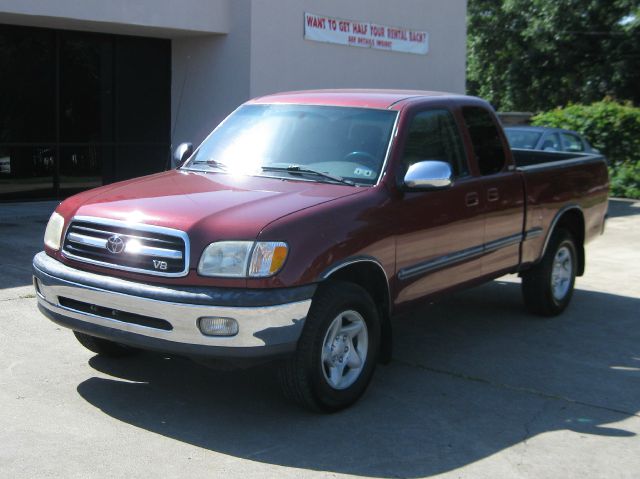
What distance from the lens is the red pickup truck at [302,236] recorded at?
4.83m

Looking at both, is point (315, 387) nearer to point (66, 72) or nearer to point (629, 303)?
point (629, 303)

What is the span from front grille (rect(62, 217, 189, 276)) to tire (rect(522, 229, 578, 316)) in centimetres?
401

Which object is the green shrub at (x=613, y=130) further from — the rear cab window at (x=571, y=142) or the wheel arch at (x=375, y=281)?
the wheel arch at (x=375, y=281)


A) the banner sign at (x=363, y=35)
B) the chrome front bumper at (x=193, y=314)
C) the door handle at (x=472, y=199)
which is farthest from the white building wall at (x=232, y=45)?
the chrome front bumper at (x=193, y=314)

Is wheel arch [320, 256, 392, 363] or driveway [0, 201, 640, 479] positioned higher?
wheel arch [320, 256, 392, 363]

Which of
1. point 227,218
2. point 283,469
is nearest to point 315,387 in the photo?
point 283,469

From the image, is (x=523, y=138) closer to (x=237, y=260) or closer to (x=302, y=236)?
(x=302, y=236)

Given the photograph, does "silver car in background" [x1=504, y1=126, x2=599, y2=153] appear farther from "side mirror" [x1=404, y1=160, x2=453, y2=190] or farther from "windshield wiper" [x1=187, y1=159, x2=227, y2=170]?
"side mirror" [x1=404, y1=160, x2=453, y2=190]

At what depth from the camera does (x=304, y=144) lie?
6195mm

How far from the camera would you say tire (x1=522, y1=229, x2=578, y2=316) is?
789cm

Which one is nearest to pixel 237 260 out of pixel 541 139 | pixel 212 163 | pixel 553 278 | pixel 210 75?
pixel 212 163

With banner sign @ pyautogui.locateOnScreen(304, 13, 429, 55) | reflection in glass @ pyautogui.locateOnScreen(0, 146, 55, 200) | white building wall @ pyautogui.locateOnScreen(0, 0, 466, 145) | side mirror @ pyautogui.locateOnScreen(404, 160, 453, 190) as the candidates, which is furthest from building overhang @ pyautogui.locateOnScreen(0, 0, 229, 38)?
side mirror @ pyautogui.locateOnScreen(404, 160, 453, 190)

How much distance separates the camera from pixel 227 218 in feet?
16.3

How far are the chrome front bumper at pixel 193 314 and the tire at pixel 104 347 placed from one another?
3.08 ft
